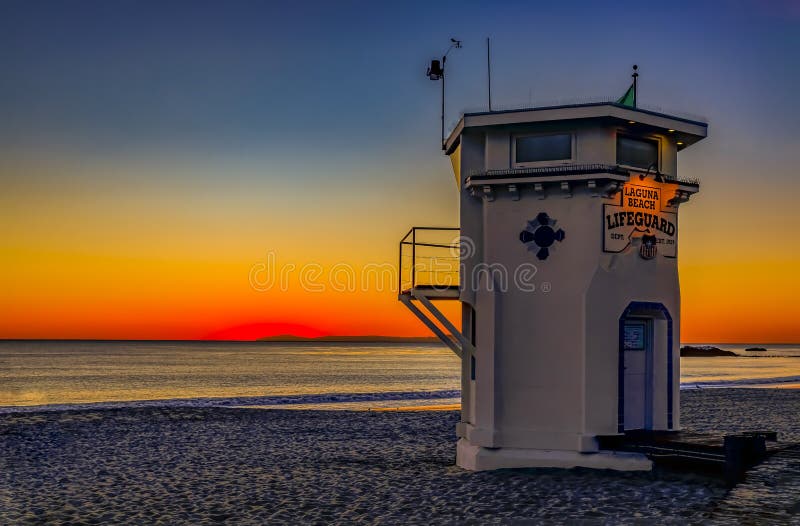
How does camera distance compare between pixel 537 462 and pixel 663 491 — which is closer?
pixel 663 491

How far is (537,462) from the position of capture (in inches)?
551

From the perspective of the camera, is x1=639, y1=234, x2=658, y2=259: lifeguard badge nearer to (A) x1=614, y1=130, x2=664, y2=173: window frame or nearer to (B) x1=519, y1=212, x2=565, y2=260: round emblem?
(A) x1=614, y1=130, x2=664, y2=173: window frame

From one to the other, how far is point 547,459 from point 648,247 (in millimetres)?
4408

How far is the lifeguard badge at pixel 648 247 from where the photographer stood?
14.4 meters

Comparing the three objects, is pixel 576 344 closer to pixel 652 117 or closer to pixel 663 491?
pixel 663 491

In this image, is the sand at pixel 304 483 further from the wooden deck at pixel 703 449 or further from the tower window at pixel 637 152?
the tower window at pixel 637 152

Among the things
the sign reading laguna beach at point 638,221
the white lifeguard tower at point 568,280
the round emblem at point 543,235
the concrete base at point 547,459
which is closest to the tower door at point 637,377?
the white lifeguard tower at point 568,280

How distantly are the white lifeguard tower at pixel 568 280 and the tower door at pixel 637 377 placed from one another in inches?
1.1

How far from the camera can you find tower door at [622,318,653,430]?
1477 centimetres

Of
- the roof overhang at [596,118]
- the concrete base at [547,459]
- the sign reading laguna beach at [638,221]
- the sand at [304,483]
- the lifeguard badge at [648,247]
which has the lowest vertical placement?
the sand at [304,483]

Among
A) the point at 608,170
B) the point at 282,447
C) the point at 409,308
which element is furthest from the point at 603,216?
the point at 282,447

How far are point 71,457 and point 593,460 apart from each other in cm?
1300

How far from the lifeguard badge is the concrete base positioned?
3712mm

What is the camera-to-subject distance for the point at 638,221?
47.2 feet
